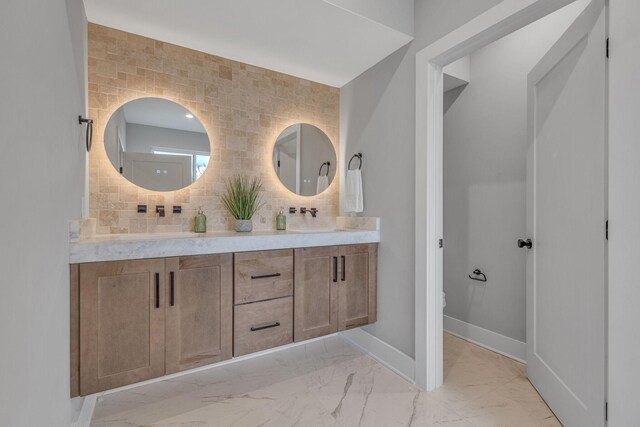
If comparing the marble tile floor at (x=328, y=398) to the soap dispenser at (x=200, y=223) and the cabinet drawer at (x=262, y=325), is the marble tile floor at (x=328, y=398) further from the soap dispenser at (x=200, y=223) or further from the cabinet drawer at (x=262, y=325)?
the soap dispenser at (x=200, y=223)

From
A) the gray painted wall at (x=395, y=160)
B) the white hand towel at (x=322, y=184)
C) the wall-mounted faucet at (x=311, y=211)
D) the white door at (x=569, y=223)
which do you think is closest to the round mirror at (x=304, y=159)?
the white hand towel at (x=322, y=184)

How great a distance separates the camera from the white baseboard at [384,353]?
2.00 metres

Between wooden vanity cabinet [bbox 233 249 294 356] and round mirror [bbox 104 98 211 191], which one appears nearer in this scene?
wooden vanity cabinet [bbox 233 249 294 356]

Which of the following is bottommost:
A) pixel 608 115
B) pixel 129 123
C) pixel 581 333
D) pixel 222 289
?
pixel 581 333

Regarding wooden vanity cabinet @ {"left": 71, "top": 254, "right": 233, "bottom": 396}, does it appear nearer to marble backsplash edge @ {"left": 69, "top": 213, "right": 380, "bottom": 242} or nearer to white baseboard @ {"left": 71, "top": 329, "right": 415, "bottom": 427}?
white baseboard @ {"left": 71, "top": 329, "right": 415, "bottom": 427}

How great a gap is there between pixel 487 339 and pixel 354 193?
1.61 m

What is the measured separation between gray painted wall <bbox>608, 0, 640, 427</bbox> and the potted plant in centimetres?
200

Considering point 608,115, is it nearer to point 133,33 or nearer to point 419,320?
point 419,320

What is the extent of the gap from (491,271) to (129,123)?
294 cm

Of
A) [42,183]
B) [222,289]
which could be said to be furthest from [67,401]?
[42,183]

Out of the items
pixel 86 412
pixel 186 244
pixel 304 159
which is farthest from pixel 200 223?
pixel 86 412

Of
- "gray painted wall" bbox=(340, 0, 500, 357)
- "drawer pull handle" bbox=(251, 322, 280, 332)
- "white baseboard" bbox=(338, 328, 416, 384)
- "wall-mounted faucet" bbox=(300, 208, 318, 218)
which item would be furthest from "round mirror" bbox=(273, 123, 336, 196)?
"white baseboard" bbox=(338, 328, 416, 384)

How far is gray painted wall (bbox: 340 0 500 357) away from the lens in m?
1.95

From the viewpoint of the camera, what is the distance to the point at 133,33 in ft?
6.56
